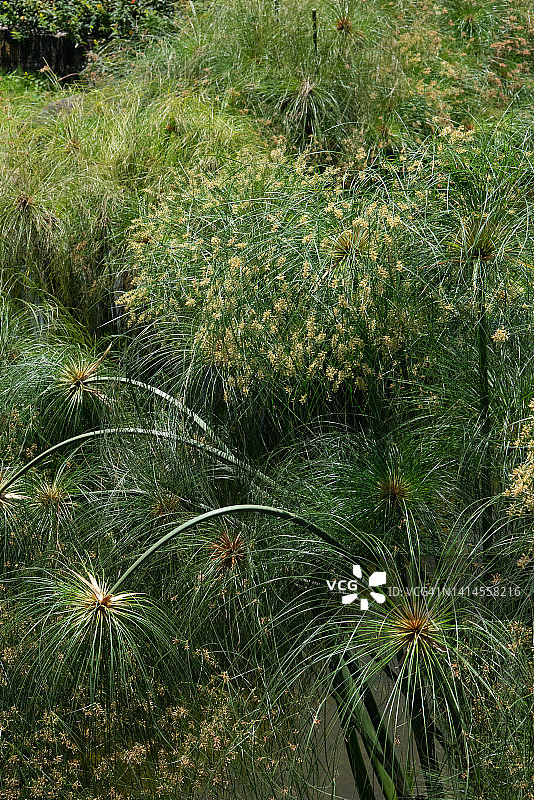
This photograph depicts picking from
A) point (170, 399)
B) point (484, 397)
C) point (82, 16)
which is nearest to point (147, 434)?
point (170, 399)

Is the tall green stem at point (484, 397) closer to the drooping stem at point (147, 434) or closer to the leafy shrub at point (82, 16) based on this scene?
the drooping stem at point (147, 434)

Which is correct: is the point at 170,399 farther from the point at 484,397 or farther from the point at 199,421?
the point at 484,397

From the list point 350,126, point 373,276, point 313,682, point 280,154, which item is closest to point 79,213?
point 280,154

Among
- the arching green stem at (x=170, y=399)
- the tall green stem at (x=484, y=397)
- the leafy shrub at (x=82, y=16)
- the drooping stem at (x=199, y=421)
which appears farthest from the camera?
the leafy shrub at (x=82, y=16)

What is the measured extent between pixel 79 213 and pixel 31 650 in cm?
246

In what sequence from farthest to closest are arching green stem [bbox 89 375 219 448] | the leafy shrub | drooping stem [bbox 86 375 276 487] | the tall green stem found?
1. the leafy shrub
2. arching green stem [bbox 89 375 219 448]
3. drooping stem [bbox 86 375 276 487]
4. the tall green stem

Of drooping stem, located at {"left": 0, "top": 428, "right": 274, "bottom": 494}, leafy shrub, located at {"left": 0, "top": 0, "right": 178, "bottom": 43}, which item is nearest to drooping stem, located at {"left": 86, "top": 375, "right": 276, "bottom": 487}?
drooping stem, located at {"left": 0, "top": 428, "right": 274, "bottom": 494}

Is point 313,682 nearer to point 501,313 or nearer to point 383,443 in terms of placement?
point 383,443

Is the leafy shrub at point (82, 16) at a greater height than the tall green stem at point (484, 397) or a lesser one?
greater

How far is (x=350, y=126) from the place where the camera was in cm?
458

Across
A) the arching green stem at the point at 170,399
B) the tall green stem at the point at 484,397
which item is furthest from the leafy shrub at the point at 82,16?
the tall green stem at the point at 484,397

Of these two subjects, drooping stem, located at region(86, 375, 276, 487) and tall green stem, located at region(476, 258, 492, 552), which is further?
drooping stem, located at region(86, 375, 276, 487)

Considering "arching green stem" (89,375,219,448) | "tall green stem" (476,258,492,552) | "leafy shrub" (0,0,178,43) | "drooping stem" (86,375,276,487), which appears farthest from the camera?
"leafy shrub" (0,0,178,43)

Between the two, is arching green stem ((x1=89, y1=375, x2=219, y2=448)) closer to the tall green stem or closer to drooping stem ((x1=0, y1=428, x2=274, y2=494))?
drooping stem ((x1=0, y1=428, x2=274, y2=494))
